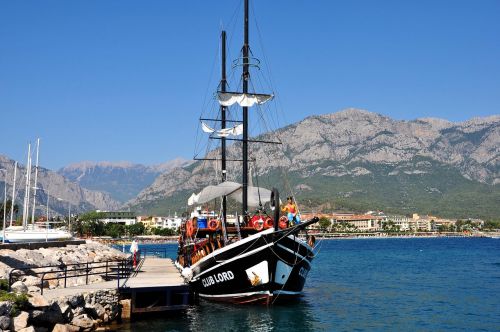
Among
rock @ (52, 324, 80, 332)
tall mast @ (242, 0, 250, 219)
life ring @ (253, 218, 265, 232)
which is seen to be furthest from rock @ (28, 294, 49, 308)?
tall mast @ (242, 0, 250, 219)

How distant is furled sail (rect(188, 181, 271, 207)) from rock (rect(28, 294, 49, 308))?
56.3 ft

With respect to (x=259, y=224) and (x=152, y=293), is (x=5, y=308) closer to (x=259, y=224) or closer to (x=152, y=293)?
(x=152, y=293)

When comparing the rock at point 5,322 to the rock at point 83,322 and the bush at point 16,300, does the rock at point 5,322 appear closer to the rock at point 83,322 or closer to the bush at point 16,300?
the bush at point 16,300

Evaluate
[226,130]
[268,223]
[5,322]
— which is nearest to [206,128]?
[226,130]

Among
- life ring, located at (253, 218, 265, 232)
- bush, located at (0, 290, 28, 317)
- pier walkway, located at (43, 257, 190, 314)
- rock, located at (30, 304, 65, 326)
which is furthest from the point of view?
life ring, located at (253, 218, 265, 232)

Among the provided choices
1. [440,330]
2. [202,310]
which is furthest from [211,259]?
[440,330]

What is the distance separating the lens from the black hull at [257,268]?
32594mm

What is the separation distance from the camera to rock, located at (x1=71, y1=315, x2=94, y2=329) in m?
25.3

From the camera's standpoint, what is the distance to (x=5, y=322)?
2030 centimetres

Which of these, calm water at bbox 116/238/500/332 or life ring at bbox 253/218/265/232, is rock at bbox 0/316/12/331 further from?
life ring at bbox 253/218/265/232

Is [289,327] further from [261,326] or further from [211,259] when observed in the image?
[211,259]

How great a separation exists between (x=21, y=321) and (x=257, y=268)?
14318 mm

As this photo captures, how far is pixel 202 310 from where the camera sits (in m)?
33.9

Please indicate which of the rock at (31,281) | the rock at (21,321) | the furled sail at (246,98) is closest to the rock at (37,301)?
the rock at (21,321)
